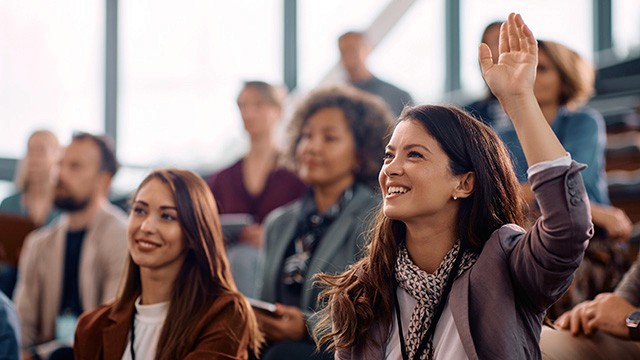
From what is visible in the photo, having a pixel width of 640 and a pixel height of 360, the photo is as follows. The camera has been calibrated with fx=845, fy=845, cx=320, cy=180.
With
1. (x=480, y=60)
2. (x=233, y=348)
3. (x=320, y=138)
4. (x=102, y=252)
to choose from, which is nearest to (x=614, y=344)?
(x=480, y=60)

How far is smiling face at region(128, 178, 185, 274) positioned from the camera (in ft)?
6.66

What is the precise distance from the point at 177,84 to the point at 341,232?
396cm

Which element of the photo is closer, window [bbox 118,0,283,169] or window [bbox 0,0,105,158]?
window [bbox 0,0,105,158]

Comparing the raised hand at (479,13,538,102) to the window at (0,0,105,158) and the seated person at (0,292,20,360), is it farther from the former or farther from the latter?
the window at (0,0,105,158)

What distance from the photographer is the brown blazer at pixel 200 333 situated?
75.6 inches

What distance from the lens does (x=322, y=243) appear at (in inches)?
103

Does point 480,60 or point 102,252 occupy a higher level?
point 480,60

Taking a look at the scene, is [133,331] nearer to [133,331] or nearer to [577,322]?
[133,331]

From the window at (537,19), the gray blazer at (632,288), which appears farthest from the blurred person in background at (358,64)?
the window at (537,19)

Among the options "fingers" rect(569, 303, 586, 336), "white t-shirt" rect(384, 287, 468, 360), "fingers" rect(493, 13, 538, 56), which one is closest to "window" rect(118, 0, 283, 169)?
"fingers" rect(569, 303, 586, 336)

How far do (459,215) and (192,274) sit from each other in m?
0.75

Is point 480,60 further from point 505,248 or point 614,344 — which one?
point 614,344

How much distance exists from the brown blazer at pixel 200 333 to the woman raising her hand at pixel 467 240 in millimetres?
341

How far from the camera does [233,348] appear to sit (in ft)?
6.33
